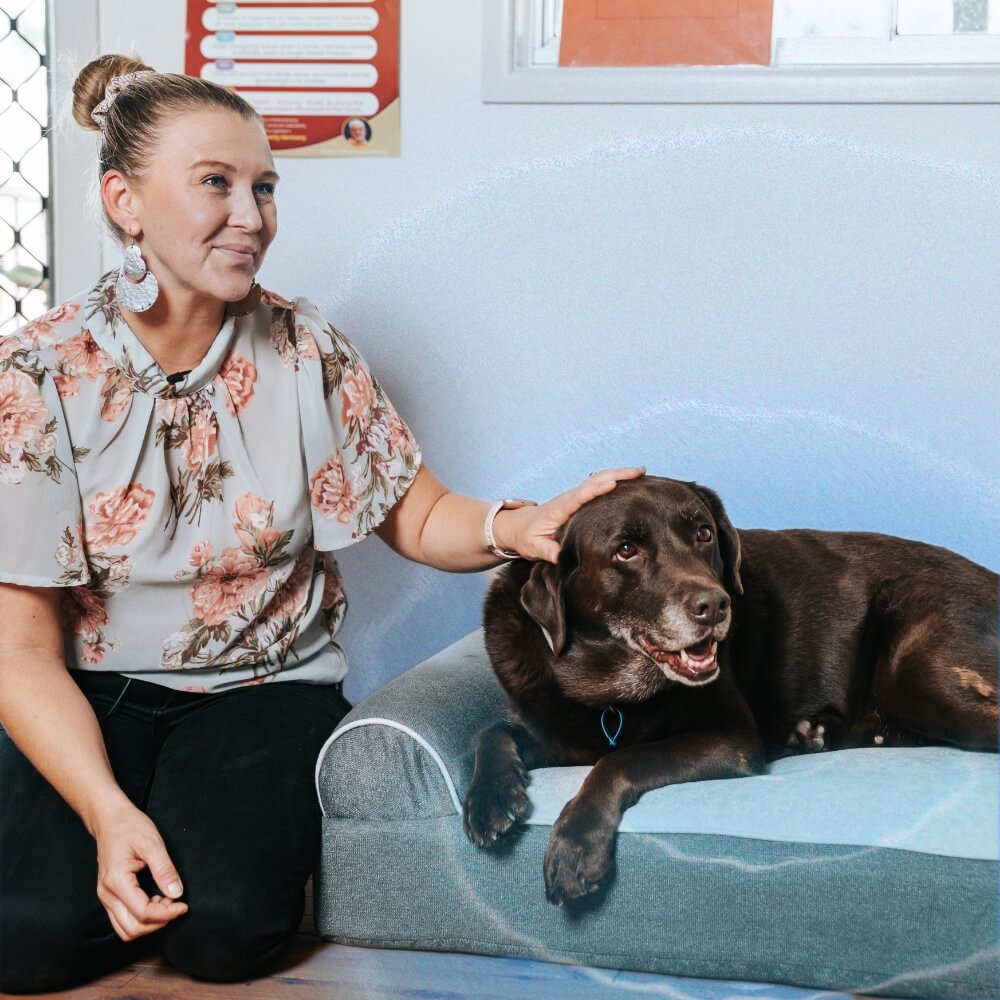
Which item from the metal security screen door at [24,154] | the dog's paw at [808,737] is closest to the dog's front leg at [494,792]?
the dog's paw at [808,737]

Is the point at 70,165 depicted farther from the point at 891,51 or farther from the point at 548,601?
the point at 891,51

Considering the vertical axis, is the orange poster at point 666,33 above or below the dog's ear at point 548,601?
above

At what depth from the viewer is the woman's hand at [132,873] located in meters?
1.58

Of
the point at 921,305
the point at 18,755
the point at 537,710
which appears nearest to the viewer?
the point at 18,755

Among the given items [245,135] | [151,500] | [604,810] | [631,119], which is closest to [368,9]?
[631,119]

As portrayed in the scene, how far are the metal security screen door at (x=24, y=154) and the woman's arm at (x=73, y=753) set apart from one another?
1.55 meters

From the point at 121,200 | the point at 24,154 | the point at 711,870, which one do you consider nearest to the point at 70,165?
the point at 24,154

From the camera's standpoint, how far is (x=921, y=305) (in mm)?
2619

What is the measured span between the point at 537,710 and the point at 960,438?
4.28 feet

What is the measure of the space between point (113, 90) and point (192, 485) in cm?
67

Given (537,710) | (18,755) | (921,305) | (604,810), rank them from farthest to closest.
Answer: (921,305)
(537,710)
(18,755)
(604,810)

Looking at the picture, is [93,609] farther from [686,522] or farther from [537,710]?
[686,522]

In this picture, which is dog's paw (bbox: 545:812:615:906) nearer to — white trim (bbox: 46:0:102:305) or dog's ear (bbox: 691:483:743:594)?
dog's ear (bbox: 691:483:743:594)

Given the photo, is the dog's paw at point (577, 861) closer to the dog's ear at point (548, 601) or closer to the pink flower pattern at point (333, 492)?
the dog's ear at point (548, 601)
